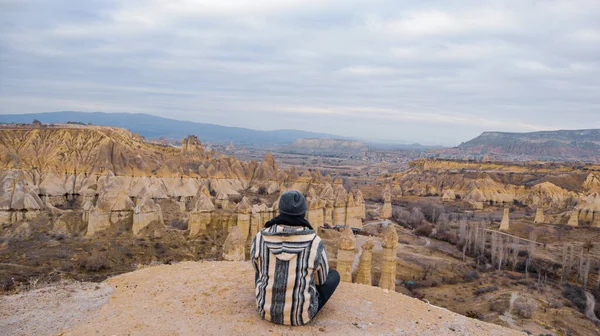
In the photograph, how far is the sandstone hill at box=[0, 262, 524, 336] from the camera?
5074mm

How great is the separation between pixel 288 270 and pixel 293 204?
0.80 metres

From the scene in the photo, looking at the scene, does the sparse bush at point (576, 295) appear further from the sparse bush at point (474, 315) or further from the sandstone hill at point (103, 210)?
the sandstone hill at point (103, 210)

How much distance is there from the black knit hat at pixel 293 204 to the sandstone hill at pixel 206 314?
57.0 inches

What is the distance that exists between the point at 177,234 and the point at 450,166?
249 ft

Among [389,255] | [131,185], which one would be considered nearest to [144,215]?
[389,255]

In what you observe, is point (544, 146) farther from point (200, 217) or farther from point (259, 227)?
point (200, 217)

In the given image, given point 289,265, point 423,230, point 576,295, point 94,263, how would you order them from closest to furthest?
point 289,265 < point 94,263 < point 576,295 < point 423,230

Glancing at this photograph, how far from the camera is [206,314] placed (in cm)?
553

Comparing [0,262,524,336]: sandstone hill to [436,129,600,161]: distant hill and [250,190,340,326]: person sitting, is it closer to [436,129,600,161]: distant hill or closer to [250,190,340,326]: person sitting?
[250,190,340,326]: person sitting

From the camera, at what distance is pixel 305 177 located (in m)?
45.9

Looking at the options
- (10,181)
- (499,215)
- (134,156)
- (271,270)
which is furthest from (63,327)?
(499,215)

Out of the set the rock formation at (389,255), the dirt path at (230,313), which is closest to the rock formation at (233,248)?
the dirt path at (230,313)

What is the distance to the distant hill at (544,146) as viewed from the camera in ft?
469

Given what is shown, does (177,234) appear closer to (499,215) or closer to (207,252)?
(207,252)
